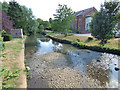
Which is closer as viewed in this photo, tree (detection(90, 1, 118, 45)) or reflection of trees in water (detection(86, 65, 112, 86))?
reflection of trees in water (detection(86, 65, 112, 86))

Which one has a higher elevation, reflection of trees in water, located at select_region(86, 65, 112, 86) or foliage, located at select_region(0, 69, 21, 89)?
foliage, located at select_region(0, 69, 21, 89)

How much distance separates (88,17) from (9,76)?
3059 centimetres

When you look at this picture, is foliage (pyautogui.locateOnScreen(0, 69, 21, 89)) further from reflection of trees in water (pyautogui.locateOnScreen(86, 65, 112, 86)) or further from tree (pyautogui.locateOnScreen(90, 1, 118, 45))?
tree (pyautogui.locateOnScreen(90, 1, 118, 45))

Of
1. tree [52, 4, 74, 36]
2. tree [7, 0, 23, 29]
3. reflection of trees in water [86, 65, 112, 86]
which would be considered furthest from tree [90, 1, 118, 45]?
tree [7, 0, 23, 29]

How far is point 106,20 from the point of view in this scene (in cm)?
1049

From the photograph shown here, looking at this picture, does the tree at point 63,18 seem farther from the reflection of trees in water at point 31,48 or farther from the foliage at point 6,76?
the foliage at point 6,76

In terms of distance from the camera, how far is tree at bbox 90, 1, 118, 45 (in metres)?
A: 10.2

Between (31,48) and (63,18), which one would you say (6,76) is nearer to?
(31,48)

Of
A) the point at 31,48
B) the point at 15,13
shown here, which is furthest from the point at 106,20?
the point at 15,13

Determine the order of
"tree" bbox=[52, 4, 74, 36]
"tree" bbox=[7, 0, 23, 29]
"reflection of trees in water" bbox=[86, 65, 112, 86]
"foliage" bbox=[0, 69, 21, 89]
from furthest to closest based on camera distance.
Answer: "tree" bbox=[7, 0, 23, 29]
"tree" bbox=[52, 4, 74, 36]
"reflection of trees in water" bbox=[86, 65, 112, 86]
"foliage" bbox=[0, 69, 21, 89]

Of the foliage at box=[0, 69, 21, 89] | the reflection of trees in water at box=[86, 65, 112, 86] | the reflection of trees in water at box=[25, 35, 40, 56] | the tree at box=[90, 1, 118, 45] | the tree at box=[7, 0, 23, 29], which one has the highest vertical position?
the tree at box=[7, 0, 23, 29]

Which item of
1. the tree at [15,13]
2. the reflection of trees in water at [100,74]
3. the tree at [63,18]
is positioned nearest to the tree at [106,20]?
the reflection of trees in water at [100,74]

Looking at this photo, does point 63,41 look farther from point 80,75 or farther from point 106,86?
point 106,86

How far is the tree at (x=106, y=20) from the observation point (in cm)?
1018
